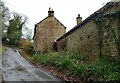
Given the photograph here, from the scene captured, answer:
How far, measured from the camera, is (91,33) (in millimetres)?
20203

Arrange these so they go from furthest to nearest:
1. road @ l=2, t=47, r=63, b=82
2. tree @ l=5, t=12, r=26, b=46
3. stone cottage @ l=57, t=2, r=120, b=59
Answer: tree @ l=5, t=12, r=26, b=46, road @ l=2, t=47, r=63, b=82, stone cottage @ l=57, t=2, r=120, b=59

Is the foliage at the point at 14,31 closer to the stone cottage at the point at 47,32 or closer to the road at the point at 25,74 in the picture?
the stone cottage at the point at 47,32

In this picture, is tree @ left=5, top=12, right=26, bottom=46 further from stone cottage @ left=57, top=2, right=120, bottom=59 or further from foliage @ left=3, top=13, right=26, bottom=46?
stone cottage @ left=57, top=2, right=120, bottom=59

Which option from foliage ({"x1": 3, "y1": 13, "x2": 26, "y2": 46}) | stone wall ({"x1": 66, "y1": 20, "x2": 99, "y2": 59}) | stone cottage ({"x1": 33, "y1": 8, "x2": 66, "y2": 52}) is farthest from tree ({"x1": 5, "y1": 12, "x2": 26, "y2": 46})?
stone wall ({"x1": 66, "y1": 20, "x2": 99, "y2": 59})

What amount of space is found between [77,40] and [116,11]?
8977mm

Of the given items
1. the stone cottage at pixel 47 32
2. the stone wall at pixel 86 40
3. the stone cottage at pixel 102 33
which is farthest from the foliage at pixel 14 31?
the stone cottage at pixel 102 33

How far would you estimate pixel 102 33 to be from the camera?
Answer: 58.9 ft

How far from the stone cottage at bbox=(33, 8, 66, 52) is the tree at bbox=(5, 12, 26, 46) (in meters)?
21.2

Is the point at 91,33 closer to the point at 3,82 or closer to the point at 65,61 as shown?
the point at 65,61

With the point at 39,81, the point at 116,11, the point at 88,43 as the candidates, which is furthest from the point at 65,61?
the point at 116,11

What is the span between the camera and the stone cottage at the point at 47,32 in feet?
143

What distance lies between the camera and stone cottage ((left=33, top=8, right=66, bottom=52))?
143 feet

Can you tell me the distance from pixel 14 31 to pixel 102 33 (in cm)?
4900

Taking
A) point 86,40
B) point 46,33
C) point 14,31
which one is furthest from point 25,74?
point 14,31
